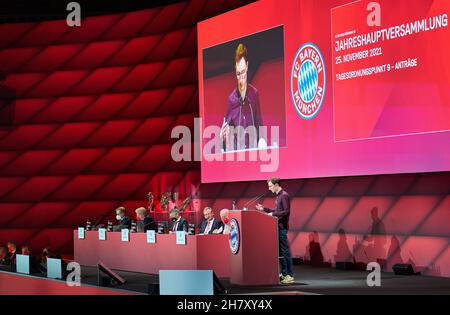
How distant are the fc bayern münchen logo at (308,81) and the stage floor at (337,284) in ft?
6.82

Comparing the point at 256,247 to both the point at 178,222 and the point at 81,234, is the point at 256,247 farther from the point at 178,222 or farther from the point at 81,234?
the point at 81,234

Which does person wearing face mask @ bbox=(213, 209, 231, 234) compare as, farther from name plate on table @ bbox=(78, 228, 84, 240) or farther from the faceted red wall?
the faceted red wall

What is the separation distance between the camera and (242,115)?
11.3 meters

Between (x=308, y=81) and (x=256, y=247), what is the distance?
2.95 meters

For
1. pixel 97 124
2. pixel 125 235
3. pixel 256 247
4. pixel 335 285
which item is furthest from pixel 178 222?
pixel 97 124

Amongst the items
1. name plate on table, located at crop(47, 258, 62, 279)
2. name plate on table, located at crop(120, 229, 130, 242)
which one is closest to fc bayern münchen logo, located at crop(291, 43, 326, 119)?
name plate on table, located at crop(120, 229, 130, 242)

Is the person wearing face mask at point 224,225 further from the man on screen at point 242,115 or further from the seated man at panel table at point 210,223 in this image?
the man on screen at point 242,115

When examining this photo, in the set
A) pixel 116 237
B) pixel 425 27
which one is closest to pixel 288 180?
pixel 116 237

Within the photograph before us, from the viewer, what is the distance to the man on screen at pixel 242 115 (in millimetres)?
10953

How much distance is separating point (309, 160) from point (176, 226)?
1.88 meters

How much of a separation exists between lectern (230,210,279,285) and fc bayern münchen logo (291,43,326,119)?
7.98ft

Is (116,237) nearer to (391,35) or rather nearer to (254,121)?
(254,121)

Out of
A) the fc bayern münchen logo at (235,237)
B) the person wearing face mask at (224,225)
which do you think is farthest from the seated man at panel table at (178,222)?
the fc bayern münchen logo at (235,237)

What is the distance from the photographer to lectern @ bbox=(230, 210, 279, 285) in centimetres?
773
